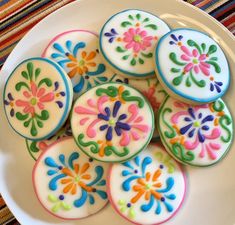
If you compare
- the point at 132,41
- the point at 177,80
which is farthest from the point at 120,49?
the point at 177,80

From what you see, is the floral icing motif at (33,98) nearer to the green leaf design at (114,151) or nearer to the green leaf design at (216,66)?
the green leaf design at (114,151)

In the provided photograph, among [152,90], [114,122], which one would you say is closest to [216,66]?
[152,90]

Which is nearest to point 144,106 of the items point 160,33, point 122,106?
point 122,106

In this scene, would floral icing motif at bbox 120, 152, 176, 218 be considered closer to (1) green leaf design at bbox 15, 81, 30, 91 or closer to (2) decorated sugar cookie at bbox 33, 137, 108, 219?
(2) decorated sugar cookie at bbox 33, 137, 108, 219

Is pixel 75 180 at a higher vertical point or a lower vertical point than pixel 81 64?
lower

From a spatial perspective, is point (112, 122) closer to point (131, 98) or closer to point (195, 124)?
point (131, 98)

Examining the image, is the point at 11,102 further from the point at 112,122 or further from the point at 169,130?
the point at 169,130

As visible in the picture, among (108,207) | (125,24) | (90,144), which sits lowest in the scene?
(108,207)
